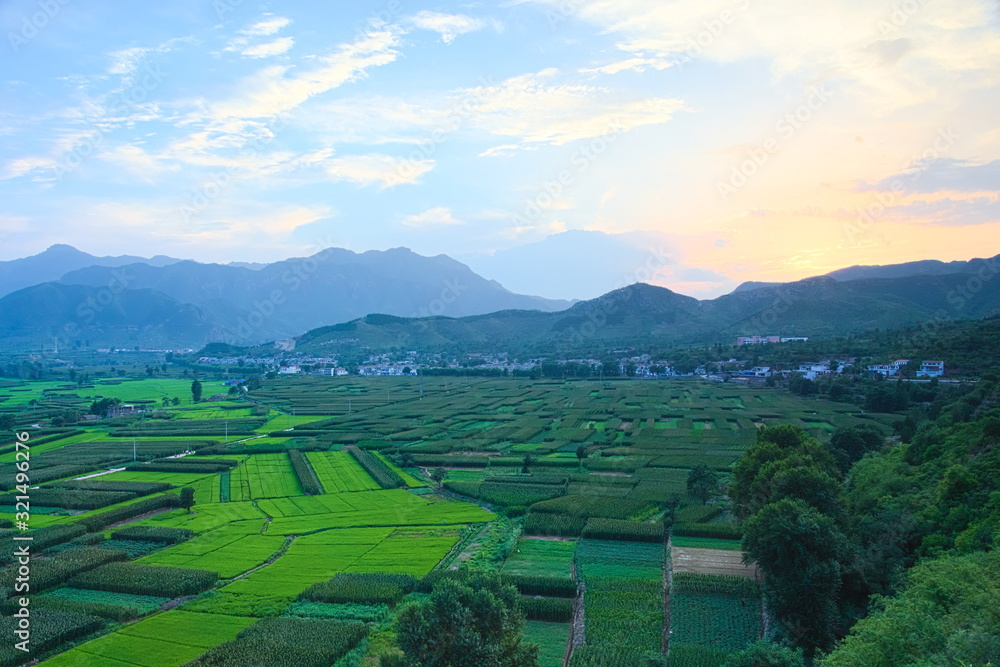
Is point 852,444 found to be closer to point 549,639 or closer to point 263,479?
point 549,639

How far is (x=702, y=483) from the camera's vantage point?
118 ft

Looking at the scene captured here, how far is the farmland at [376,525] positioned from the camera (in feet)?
70.0

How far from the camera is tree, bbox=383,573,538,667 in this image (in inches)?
618

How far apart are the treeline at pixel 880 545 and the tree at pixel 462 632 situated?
770cm

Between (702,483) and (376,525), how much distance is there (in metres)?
18.6

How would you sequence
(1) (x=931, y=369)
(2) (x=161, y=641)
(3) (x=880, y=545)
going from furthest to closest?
1. (1) (x=931, y=369)
2. (3) (x=880, y=545)
3. (2) (x=161, y=641)

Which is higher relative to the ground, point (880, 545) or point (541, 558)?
point (880, 545)

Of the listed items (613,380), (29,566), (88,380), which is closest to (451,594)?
(29,566)

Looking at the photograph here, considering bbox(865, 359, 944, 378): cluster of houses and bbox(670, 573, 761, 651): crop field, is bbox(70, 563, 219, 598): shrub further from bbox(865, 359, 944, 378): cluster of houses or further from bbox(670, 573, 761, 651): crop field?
bbox(865, 359, 944, 378): cluster of houses

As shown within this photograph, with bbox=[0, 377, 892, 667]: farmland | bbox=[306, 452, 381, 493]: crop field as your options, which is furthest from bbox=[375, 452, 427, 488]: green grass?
bbox=[306, 452, 381, 493]: crop field

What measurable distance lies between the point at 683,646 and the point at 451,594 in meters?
8.22

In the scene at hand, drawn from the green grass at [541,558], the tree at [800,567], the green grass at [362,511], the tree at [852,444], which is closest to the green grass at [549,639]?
the green grass at [541,558]

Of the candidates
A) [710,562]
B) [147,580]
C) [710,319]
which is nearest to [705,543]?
[710,562]

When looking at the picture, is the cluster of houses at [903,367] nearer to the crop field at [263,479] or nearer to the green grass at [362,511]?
the green grass at [362,511]
